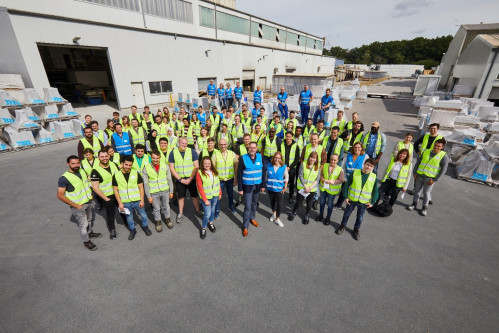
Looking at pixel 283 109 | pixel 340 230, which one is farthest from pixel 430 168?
pixel 283 109

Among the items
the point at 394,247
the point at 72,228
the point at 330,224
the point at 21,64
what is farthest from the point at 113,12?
the point at 394,247

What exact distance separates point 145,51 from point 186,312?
1878 cm

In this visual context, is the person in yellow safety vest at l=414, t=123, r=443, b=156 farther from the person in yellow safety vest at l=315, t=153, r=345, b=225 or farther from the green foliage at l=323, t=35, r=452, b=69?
the green foliage at l=323, t=35, r=452, b=69

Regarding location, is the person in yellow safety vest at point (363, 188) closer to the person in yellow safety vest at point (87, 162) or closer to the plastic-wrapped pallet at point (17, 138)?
the person in yellow safety vest at point (87, 162)

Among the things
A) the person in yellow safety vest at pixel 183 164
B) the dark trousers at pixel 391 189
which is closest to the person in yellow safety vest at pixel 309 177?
the dark trousers at pixel 391 189

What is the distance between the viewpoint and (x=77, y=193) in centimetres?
400

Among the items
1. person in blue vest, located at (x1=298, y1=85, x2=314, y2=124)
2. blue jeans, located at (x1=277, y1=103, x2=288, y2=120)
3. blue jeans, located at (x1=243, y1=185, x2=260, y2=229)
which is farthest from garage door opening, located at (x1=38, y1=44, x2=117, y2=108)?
blue jeans, located at (x1=243, y1=185, x2=260, y2=229)

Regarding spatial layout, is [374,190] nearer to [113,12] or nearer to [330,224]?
[330,224]

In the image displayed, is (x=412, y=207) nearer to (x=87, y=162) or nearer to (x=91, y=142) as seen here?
(x=87, y=162)

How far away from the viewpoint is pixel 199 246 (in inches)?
181

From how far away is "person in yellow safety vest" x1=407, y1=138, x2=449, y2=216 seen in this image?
514 centimetres

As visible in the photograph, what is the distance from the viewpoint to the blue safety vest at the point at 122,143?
6766mm

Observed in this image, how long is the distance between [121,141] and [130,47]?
503 inches

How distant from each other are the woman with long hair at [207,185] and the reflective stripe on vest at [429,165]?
17.2ft
